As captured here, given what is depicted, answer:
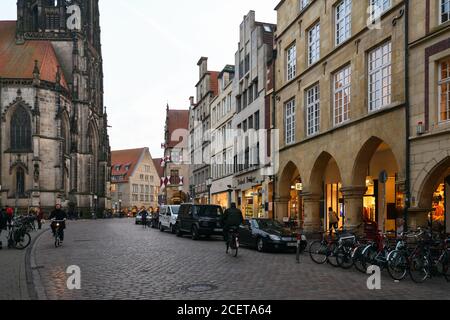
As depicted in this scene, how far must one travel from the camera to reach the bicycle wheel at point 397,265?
11719 mm

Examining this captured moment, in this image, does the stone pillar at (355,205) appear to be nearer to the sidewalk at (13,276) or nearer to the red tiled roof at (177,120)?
the sidewalk at (13,276)

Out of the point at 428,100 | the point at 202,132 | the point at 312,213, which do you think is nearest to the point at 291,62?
the point at 312,213

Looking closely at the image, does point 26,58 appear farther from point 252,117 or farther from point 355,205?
point 355,205

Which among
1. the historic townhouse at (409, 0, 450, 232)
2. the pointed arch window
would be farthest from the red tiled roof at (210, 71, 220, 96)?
the historic townhouse at (409, 0, 450, 232)

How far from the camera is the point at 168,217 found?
33344mm

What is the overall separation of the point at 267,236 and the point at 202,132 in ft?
144

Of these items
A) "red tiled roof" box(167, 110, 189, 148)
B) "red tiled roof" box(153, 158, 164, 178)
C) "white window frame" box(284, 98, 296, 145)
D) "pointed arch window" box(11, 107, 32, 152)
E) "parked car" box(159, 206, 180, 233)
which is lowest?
"parked car" box(159, 206, 180, 233)

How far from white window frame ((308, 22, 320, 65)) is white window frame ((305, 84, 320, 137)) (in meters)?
1.46

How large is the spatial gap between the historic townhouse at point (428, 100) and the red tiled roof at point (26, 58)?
5718cm

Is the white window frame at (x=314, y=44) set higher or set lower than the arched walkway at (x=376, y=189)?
higher

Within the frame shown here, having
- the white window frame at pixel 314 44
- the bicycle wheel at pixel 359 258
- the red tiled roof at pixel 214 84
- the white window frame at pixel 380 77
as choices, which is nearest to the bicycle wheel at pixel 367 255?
the bicycle wheel at pixel 359 258

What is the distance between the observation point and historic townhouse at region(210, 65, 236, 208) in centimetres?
4647

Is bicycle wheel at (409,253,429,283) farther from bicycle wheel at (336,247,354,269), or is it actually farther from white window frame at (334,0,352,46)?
white window frame at (334,0,352,46)
